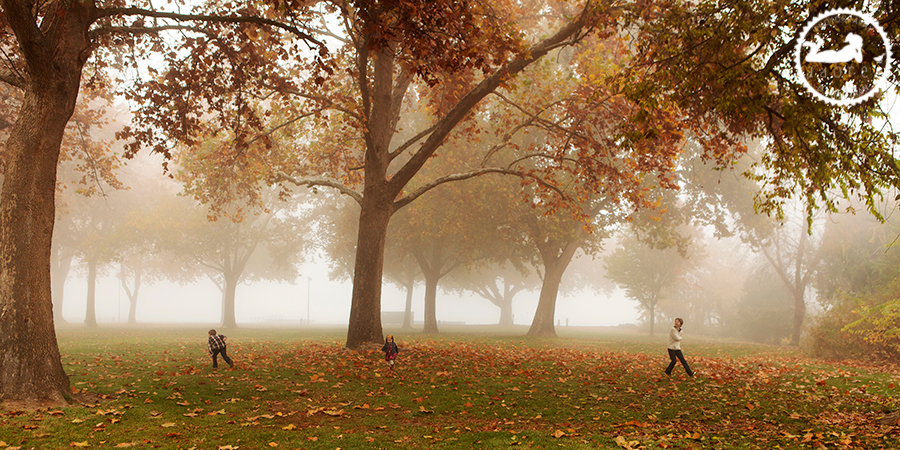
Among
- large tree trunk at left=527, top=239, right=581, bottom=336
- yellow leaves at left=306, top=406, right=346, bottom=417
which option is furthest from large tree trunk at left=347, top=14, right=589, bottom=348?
large tree trunk at left=527, top=239, right=581, bottom=336

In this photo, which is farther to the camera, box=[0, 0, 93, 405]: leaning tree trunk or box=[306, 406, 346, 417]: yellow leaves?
box=[306, 406, 346, 417]: yellow leaves

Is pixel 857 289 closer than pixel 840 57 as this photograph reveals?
No

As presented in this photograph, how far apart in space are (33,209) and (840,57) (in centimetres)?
1355

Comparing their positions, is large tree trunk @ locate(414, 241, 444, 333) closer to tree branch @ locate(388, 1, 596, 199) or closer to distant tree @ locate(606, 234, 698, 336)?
distant tree @ locate(606, 234, 698, 336)

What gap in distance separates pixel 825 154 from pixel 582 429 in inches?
232

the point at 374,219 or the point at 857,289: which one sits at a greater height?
the point at 374,219

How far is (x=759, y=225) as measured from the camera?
32594 mm

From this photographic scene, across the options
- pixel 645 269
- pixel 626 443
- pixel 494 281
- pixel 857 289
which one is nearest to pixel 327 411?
pixel 626 443

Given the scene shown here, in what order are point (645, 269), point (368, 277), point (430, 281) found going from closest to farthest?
1. point (368, 277)
2. point (430, 281)
3. point (645, 269)

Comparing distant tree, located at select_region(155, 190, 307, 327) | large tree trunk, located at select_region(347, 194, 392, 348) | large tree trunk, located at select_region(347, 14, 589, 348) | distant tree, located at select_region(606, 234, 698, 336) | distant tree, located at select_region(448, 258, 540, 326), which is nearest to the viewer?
large tree trunk, located at select_region(347, 14, 589, 348)

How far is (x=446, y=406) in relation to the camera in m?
9.54

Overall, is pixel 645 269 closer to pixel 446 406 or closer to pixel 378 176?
pixel 378 176

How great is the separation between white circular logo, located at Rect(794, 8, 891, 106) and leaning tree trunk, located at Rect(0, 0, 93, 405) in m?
12.6

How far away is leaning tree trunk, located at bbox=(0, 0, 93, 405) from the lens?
8312 mm
